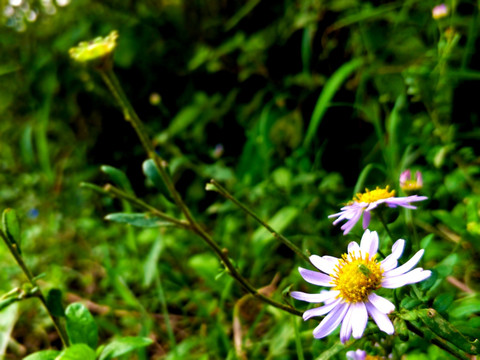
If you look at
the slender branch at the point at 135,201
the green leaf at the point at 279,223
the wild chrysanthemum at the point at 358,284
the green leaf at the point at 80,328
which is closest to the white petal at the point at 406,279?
the wild chrysanthemum at the point at 358,284

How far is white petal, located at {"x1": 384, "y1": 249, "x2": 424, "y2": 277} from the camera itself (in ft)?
1.51

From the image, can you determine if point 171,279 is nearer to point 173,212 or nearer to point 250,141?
point 173,212

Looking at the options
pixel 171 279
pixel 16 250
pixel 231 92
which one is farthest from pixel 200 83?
pixel 16 250

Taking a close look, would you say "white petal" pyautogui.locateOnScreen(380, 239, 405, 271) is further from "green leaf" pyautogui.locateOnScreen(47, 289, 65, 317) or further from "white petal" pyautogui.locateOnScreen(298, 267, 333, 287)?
"green leaf" pyautogui.locateOnScreen(47, 289, 65, 317)

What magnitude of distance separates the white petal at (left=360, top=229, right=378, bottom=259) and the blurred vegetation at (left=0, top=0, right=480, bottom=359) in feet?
0.16

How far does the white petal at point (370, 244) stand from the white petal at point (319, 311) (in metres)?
0.06

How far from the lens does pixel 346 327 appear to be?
484mm

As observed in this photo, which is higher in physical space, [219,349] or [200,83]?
[200,83]

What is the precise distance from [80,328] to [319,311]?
35 centimetres

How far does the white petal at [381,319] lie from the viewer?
434 millimetres

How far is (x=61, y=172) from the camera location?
6.38 ft

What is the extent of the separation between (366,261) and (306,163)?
70 centimetres

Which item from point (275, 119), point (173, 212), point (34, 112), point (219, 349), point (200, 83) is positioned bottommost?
point (219, 349)

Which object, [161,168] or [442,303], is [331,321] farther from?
[161,168]
